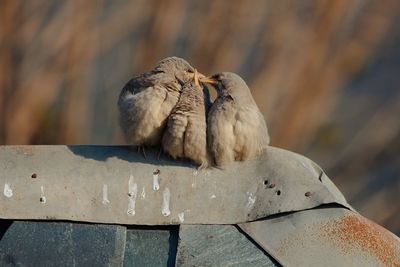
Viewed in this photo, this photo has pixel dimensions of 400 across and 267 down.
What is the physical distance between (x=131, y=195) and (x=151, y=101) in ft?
Answer: 1.22

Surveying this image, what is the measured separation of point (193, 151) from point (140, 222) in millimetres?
291

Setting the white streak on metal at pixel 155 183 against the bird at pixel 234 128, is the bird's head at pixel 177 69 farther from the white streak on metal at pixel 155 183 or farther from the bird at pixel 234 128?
the white streak on metal at pixel 155 183

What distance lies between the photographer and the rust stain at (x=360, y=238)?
3525 mm

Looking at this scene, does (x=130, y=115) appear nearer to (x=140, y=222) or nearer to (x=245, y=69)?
(x=140, y=222)

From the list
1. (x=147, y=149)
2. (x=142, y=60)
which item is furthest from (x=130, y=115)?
(x=142, y=60)

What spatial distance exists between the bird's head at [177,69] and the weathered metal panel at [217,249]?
69 cm

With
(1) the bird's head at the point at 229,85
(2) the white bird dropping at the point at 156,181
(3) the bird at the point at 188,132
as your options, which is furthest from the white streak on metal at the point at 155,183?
(1) the bird's head at the point at 229,85

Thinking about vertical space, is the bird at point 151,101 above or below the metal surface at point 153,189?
above

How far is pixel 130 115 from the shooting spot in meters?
3.91

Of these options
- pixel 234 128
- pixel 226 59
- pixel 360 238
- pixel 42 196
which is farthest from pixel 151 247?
pixel 226 59

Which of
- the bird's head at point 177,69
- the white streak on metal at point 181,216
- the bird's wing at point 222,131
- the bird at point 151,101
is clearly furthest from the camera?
the bird's head at point 177,69

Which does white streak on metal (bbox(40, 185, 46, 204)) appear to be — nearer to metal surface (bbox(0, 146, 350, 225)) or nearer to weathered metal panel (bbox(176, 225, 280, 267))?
metal surface (bbox(0, 146, 350, 225))

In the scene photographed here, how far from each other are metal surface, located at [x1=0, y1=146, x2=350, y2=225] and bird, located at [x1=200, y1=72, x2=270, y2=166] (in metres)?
0.04

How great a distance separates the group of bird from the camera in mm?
3723
